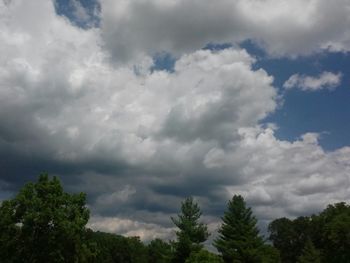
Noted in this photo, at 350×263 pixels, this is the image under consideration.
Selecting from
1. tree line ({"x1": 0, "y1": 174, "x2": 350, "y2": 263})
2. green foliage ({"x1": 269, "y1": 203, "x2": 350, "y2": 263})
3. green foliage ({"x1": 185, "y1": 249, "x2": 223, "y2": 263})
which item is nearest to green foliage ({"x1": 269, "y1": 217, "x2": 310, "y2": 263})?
green foliage ({"x1": 269, "y1": 203, "x2": 350, "y2": 263})

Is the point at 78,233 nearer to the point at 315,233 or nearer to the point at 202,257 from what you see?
the point at 202,257

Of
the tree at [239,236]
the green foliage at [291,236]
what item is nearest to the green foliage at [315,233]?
the green foliage at [291,236]

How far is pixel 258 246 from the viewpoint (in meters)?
83.1

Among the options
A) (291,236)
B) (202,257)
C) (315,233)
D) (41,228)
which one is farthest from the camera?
(291,236)

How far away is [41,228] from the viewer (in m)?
58.7

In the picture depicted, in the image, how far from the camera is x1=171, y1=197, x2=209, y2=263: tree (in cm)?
7312

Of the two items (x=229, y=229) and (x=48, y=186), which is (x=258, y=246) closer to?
(x=229, y=229)

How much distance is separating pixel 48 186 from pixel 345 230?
69.8 metres

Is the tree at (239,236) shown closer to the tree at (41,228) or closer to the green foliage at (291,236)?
the tree at (41,228)

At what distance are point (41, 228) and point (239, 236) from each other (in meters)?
35.1

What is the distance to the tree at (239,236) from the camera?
7981 centimetres

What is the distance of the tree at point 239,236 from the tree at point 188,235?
7930mm

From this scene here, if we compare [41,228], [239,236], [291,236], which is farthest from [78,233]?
[291,236]

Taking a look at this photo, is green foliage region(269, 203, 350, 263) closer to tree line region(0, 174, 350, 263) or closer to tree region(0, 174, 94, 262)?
tree line region(0, 174, 350, 263)
